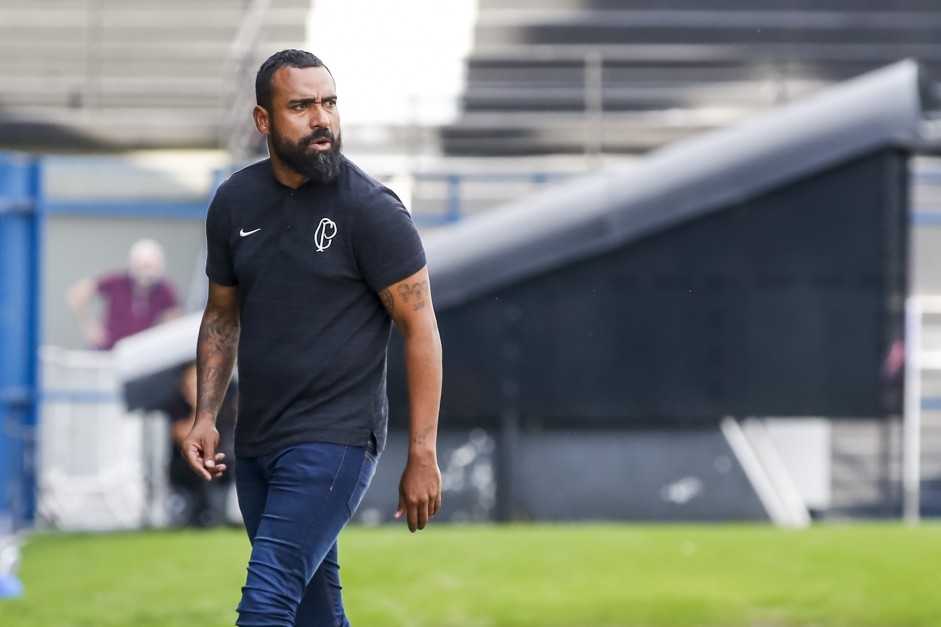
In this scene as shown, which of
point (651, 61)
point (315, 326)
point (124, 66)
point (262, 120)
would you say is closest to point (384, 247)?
point (315, 326)

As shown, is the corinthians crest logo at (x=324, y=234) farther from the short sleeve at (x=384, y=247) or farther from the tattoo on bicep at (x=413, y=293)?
the tattoo on bicep at (x=413, y=293)

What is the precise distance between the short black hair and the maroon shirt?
28.1 ft

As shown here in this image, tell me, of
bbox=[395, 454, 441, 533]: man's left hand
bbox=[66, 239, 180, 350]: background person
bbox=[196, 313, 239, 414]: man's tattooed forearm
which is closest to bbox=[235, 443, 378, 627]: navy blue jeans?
bbox=[395, 454, 441, 533]: man's left hand

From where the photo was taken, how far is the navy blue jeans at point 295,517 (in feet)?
11.7

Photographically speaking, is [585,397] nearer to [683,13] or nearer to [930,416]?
[930,416]

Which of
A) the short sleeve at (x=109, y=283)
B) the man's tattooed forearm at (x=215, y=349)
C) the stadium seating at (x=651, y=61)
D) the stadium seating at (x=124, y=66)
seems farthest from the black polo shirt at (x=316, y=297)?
the stadium seating at (x=124, y=66)

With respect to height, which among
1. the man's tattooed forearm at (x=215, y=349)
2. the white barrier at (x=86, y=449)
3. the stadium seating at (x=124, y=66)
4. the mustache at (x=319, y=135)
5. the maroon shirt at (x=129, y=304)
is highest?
the stadium seating at (x=124, y=66)

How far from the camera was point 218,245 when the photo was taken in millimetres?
3877

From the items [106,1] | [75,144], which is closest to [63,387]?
[75,144]

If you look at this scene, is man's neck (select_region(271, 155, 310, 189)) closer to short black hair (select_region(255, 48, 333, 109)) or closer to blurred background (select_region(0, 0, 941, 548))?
short black hair (select_region(255, 48, 333, 109))

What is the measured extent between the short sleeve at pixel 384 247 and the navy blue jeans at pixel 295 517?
17.3 inches

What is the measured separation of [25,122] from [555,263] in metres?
7.52

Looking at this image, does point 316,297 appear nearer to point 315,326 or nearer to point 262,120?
point 315,326

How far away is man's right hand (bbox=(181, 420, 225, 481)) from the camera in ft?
12.7
